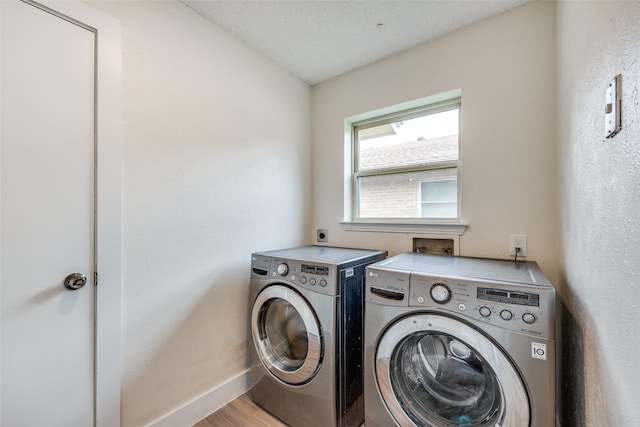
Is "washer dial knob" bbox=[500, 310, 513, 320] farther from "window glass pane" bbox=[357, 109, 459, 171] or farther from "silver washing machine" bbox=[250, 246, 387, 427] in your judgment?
"window glass pane" bbox=[357, 109, 459, 171]

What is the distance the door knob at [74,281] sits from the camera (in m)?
1.15

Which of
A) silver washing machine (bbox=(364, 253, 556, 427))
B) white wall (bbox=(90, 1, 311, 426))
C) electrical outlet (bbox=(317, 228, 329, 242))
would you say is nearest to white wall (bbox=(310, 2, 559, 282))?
silver washing machine (bbox=(364, 253, 556, 427))

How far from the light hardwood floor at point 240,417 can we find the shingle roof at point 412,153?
1.93 meters

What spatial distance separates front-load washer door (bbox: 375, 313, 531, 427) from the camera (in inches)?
38.5

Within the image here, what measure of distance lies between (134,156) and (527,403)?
1962 mm

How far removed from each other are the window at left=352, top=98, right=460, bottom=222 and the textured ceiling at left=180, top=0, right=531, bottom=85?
492 mm

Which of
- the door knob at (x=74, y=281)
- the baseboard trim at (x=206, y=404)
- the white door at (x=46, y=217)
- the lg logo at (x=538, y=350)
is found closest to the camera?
the lg logo at (x=538, y=350)

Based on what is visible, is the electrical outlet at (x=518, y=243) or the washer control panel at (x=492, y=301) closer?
the washer control panel at (x=492, y=301)

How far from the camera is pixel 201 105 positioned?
64.7 inches

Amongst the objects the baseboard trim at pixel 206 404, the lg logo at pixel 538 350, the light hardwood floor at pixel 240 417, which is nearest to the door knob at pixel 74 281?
the baseboard trim at pixel 206 404

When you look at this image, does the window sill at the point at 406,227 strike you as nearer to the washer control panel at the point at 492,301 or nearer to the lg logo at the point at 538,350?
the washer control panel at the point at 492,301

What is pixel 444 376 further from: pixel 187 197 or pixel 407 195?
pixel 187 197

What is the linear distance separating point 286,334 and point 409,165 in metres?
1.51

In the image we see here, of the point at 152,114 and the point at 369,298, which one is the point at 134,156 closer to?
the point at 152,114
